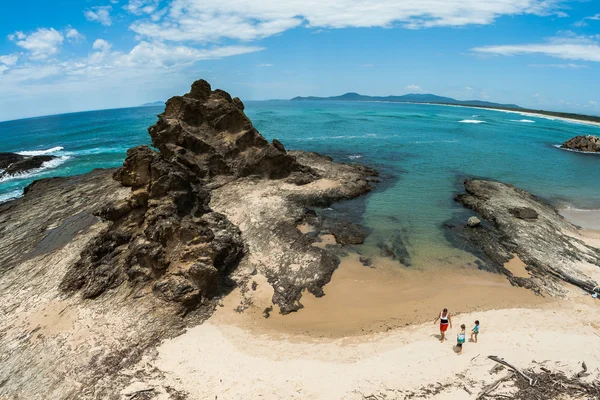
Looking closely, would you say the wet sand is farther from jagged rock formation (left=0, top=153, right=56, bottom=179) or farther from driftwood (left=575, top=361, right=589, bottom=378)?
jagged rock formation (left=0, top=153, right=56, bottom=179)

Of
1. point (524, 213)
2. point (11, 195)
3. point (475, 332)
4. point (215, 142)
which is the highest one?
point (215, 142)

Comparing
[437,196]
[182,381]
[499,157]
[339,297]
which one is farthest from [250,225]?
[499,157]

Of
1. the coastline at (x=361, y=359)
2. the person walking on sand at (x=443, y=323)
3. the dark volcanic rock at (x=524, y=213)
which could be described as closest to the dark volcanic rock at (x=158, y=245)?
the coastline at (x=361, y=359)

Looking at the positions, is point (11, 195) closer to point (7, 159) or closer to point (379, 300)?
point (7, 159)

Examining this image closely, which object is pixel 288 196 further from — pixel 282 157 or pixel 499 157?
pixel 499 157

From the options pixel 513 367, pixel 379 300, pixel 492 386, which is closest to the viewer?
pixel 492 386

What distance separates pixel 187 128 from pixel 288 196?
1297cm

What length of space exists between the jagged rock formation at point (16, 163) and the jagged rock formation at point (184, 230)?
85.6 ft

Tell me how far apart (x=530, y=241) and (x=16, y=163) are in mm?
58486

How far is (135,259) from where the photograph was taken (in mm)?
16797

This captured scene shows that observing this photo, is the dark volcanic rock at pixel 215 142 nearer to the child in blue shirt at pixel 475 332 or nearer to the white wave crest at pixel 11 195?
the white wave crest at pixel 11 195

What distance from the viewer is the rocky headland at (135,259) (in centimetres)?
1317

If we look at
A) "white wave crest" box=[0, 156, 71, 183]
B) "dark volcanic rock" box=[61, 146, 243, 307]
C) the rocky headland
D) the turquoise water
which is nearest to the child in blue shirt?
the turquoise water

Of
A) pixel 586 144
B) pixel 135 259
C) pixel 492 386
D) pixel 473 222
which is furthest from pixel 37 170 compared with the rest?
pixel 586 144
